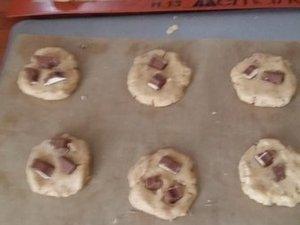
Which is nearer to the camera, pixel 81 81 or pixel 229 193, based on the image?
pixel 229 193

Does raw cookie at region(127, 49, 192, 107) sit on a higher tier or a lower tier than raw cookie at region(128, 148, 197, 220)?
higher

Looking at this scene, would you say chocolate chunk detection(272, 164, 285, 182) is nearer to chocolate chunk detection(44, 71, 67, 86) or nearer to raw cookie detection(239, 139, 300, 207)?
raw cookie detection(239, 139, 300, 207)

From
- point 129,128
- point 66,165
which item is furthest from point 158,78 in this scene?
point 66,165

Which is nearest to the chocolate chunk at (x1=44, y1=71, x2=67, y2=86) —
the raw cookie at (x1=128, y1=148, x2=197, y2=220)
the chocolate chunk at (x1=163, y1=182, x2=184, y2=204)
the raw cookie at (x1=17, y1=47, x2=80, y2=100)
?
the raw cookie at (x1=17, y1=47, x2=80, y2=100)

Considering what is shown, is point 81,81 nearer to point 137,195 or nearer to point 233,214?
point 137,195

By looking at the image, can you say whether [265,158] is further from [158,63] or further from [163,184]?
[158,63]

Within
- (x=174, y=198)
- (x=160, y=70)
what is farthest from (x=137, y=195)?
(x=160, y=70)

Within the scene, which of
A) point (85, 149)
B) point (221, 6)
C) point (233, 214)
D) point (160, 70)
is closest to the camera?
point (233, 214)
